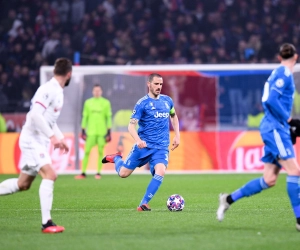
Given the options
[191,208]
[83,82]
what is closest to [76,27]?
[83,82]

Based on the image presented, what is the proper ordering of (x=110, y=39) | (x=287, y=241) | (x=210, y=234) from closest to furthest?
(x=287, y=241) < (x=210, y=234) < (x=110, y=39)

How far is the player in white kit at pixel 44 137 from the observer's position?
817 cm

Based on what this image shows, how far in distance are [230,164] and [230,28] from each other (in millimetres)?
6497

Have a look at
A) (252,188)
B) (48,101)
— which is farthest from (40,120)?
(252,188)

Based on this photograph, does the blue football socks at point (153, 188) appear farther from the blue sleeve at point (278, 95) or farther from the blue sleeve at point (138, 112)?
the blue sleeve at point (278, 95)

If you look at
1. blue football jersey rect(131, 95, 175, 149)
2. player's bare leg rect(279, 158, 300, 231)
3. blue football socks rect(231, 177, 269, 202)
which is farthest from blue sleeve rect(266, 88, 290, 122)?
blue football jersey rect(131, 95, 175, 149)

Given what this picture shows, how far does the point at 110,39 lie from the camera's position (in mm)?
25109

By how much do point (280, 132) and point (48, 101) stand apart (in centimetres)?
271

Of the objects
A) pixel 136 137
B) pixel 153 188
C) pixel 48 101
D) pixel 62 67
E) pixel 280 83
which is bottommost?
pixel 153 188

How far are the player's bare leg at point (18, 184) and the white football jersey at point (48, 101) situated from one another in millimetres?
563

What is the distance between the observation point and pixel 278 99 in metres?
8.31

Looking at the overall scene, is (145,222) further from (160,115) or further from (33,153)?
(160,115)

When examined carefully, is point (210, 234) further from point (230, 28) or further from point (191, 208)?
point (230, 28)

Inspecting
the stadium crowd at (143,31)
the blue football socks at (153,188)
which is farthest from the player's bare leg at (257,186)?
the stadium crowd at (143,31)
